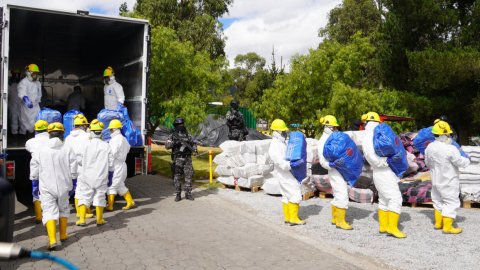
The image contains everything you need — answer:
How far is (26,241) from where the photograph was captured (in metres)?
5.85

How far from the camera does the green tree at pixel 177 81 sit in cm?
1417

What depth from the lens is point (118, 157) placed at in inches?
303

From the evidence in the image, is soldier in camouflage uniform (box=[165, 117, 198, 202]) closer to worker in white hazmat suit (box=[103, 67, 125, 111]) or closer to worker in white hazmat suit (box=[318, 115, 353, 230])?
worker in white hazmat suit (box=[103, 67, 125, 111])

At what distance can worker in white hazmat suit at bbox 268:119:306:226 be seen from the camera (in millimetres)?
6697

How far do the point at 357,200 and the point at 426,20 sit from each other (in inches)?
421

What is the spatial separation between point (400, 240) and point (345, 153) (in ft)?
5.06

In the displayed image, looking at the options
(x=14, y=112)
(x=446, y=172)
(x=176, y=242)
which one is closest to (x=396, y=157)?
(x=446, y=172)

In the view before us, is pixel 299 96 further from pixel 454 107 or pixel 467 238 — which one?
pixel 467 238

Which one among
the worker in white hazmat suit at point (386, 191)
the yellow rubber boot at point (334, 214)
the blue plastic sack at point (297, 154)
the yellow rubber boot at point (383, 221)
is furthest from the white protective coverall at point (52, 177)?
the yellow rubber boot at point (383, 221)

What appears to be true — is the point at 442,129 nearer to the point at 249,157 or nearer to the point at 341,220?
the point at 341,220

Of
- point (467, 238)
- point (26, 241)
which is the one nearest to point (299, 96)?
point (467, 238)

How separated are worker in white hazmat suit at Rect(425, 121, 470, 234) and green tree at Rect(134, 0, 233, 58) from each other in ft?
71.9

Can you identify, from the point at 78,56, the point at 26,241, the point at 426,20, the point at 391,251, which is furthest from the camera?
the point at 426,20

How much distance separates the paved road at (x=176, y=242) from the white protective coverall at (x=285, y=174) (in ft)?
2.10
